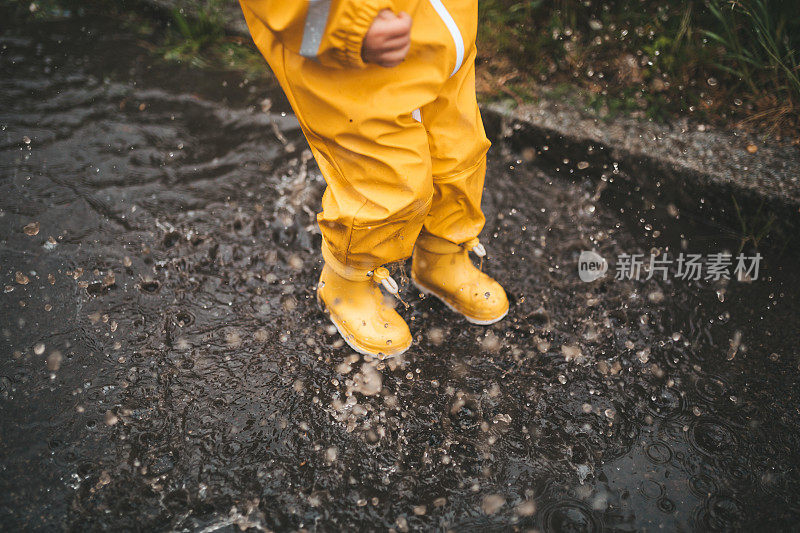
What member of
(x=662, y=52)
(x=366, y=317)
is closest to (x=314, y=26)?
(x=366, y=317)

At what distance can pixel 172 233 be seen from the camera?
2539mm

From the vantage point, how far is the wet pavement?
176cm

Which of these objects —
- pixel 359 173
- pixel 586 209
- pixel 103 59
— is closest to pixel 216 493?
pixel 359 173

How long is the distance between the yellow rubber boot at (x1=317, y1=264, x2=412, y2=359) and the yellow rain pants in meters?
0.20

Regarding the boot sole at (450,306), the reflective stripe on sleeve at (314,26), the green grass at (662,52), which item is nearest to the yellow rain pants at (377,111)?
the reflective stripe on sleeve at (314,26)

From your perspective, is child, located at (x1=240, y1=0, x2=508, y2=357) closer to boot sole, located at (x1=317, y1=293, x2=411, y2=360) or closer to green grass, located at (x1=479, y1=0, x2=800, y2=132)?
boot sole, located at (x1=317, y1=293, x2=411, y2=360)

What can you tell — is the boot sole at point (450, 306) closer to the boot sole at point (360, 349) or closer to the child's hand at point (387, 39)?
the boot sole at point (360, 349)

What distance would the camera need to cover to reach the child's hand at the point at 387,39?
4.28 feet

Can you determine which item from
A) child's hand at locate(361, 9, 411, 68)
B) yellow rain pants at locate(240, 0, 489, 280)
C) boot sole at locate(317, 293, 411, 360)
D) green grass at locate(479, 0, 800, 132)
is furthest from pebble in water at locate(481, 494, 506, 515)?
green grass at locate(479, 0, 800, 132)

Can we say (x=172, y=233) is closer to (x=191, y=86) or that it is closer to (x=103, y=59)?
(x=191, y=86)

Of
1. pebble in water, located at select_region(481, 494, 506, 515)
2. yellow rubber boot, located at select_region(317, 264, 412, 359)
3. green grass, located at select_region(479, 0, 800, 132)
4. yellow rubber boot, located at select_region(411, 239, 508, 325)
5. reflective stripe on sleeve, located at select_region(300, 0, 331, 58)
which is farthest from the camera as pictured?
green grass, located at select_region(479, 0, 800, 132)

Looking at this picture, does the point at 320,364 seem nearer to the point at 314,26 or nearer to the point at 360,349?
the point at 360,349

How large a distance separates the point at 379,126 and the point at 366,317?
0.81 meters

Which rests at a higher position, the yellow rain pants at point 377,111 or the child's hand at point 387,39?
the child's hand at point 387,39
